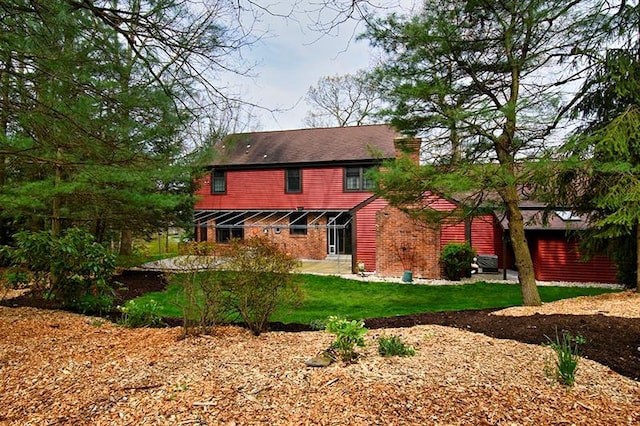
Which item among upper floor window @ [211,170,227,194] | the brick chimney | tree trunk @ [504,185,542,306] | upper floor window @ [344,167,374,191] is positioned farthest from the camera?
upper floor window @ [211,170,227,194]

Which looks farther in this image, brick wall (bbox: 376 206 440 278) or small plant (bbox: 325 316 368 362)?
brick wall (bbox: 376 206 440 278)

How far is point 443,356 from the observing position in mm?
4168

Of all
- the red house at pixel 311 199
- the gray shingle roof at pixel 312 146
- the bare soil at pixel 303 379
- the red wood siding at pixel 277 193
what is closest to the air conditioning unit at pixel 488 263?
the red house at pixel 311 199

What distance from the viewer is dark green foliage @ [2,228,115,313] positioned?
673 cm

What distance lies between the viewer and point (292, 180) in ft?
71.1

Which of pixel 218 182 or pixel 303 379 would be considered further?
pixel 218 182

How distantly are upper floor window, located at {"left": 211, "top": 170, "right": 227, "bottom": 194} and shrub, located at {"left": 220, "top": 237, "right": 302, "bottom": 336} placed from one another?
17.7m

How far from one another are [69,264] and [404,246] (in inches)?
442

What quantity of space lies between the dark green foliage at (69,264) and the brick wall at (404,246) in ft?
33.2

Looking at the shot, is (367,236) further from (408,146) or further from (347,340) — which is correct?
(347,340)

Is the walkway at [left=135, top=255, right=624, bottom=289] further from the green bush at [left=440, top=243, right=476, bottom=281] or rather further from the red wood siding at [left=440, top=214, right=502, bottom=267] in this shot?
the red wood siding at [left=440, top=214, right=502, bottom=267]

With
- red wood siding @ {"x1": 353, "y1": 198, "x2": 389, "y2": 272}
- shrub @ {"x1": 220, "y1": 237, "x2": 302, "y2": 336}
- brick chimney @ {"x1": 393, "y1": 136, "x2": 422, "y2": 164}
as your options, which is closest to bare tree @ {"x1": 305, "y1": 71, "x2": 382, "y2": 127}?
red wood siding @ {"x1": 353, "y1": 198, "x2": 389, "y2": 272}

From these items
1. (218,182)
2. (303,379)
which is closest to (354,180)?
(218,182)

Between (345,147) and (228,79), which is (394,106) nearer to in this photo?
(228,79)
